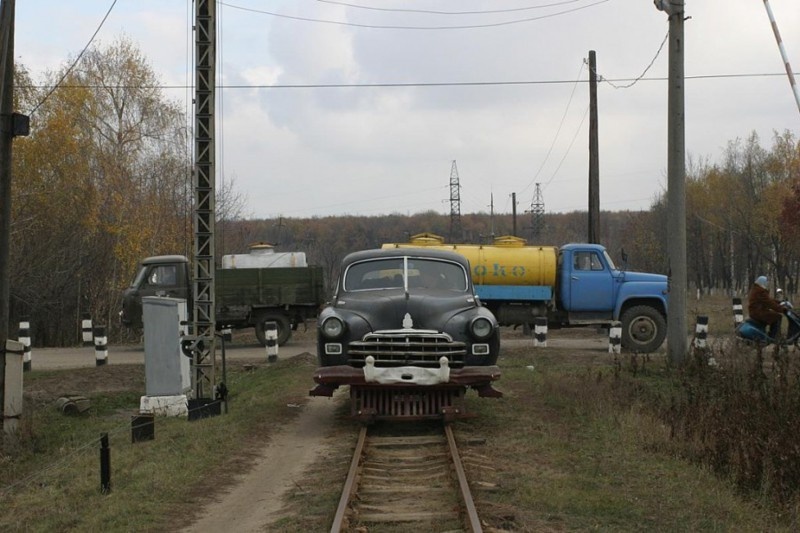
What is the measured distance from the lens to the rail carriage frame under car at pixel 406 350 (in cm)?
972

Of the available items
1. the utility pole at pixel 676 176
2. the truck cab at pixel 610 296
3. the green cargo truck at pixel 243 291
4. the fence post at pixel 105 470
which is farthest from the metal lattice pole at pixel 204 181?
the truck cab at pixel 610 296

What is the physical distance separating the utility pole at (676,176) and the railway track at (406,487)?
264 inches

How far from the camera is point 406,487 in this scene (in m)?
7.56

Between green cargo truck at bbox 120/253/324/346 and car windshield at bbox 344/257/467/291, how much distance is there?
470 inches

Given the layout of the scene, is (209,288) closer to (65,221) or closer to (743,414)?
(743,414)

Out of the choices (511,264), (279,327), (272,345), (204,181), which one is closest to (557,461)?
(204,181)

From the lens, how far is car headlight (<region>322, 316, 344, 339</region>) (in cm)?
1027

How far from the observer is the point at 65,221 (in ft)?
118

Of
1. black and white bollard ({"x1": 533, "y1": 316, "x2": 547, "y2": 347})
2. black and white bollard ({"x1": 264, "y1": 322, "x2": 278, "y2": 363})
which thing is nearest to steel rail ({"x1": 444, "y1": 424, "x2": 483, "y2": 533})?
black and white bollard ({"x1": 264, "y1": 322, "x2": 278, "y2": 363})

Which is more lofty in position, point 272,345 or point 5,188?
point 5,188

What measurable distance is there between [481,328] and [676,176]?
655 centimetres

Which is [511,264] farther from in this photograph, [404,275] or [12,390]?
[12,390]

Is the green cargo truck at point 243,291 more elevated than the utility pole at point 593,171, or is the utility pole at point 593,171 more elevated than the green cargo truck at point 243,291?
the utility pole at point 593,171

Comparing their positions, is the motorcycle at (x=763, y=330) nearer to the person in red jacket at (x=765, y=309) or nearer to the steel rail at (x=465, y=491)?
the person in red jacket at (x=765, y=309)
